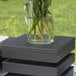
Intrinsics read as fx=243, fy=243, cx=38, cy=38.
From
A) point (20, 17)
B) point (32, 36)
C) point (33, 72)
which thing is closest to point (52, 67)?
point (33, 72)

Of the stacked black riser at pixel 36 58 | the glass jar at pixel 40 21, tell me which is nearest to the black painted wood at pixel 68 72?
the stacked black riser at pixel 36 58

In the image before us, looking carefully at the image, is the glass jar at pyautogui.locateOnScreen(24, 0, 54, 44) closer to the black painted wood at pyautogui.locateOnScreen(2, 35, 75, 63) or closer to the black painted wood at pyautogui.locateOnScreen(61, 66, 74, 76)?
the black painted wood at pyautogui.locateOnScreen(2, 35, 75, 63)

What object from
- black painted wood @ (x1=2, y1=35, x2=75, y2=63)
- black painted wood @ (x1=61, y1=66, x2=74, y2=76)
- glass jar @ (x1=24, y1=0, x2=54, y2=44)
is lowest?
black painted wood @ (x1=61, y1=66, x2=74, y2=76)

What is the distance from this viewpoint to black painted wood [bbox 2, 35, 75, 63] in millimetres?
1092

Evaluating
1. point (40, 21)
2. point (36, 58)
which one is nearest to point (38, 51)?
point (36, 58)

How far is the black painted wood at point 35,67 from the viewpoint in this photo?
1.11 meters

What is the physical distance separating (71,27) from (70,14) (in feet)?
0.62

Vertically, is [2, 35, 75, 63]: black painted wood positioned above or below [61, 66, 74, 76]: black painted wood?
above

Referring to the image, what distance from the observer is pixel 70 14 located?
3.05 m

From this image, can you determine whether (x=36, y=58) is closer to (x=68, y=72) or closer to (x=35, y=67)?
(x=35, y=67)

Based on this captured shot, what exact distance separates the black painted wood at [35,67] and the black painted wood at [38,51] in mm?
33

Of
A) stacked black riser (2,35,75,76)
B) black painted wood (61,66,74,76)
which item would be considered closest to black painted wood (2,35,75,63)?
stacked black riser (2,35,75,76)

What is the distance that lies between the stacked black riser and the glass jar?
5cm

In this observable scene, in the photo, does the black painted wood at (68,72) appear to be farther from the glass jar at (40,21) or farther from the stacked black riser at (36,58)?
the glass jar at (40,21)
